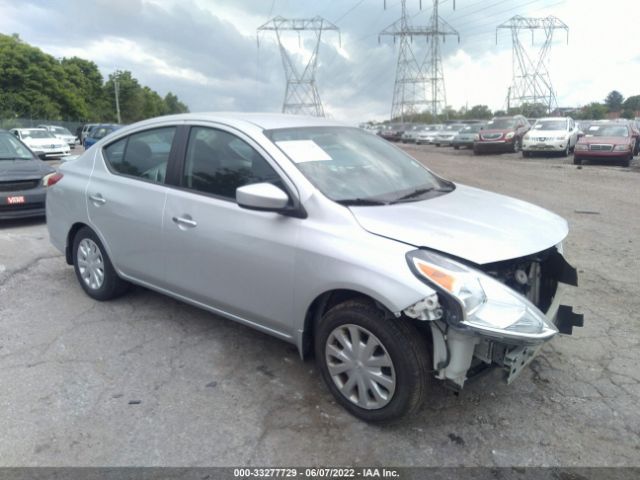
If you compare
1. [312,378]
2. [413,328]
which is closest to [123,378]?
[312,378]

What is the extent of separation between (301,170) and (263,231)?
17.8 inches

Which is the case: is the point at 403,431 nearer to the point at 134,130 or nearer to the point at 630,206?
the point at 134,130

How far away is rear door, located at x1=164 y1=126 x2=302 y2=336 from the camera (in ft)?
10.8

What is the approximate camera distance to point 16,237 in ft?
24.6

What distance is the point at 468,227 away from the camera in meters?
3.03

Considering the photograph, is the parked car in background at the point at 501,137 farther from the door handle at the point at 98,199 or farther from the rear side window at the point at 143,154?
the door handle at the point at 98,199

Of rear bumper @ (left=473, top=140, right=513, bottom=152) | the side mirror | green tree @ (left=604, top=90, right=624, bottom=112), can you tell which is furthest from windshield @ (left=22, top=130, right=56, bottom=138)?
green tree @ (left=604, top=90, right=624, bottom=112)

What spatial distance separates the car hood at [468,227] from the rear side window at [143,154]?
179 cm

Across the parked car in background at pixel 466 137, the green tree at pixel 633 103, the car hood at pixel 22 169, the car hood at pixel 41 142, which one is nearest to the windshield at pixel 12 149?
the car hood at pixel 22 169

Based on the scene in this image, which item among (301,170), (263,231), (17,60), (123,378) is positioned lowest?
(123,378)

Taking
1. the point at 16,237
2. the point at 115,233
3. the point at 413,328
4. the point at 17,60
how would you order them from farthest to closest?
1. the point at 17,60
2. the point at 16,237
3. the point at 115,233
4. the point at 413,328

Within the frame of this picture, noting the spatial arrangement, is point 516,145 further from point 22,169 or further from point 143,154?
point 143,154

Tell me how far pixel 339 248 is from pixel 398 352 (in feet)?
2.13

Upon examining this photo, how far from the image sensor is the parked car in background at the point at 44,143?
22062 mm
